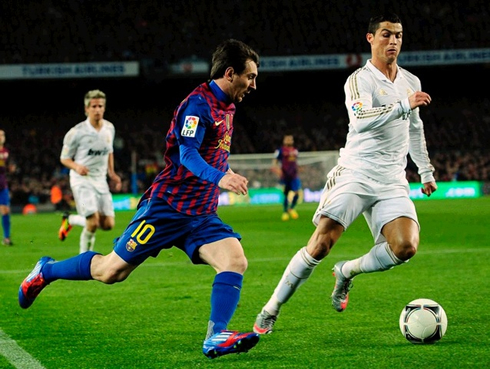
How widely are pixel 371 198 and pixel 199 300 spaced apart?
2104 millimetres

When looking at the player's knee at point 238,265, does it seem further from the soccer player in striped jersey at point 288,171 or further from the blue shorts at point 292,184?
the blue shorts at point 292,184

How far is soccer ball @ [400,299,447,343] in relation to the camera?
16.1ft

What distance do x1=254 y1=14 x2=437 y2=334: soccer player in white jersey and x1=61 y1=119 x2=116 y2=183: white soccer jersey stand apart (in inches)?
200

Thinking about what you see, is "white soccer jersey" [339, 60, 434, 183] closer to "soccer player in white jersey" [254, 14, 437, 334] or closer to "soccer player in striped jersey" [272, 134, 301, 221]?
"soccer player in white jersey" [254, 14, 437, 334]

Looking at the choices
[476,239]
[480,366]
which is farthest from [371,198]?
[476,239]

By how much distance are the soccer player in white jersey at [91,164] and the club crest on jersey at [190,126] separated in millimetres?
5733

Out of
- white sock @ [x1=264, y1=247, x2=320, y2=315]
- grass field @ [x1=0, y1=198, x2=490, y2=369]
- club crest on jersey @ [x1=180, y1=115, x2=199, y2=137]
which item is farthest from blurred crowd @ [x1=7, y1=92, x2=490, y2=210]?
club crest on jersey @ [x1=180, y1=115, x2=199, y2=137]

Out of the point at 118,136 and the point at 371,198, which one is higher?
the point at 118,136

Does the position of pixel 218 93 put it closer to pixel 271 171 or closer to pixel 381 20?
pixel 381 20

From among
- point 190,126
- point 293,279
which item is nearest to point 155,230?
point 190,126

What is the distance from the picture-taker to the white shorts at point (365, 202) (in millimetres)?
5488

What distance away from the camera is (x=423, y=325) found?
16.1ft

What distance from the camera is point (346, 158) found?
5777 mm

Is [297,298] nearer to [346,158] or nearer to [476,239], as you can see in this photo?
[346,158]
